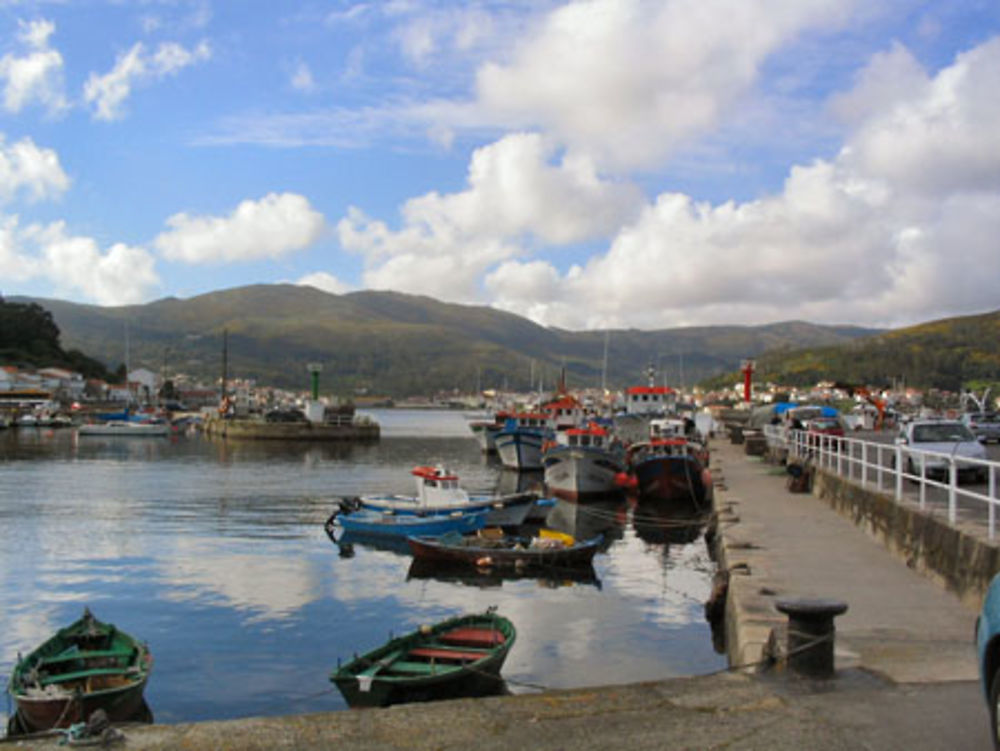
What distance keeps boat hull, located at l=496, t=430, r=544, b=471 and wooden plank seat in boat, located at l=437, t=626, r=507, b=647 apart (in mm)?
41115

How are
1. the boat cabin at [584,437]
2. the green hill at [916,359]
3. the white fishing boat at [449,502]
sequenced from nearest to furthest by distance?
1. the white fishing boat at [449,502]
2. the boat cabin at [584,437]
3. the green hill at [916,359]

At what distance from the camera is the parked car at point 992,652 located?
216 inches

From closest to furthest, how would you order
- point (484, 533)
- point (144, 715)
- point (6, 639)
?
point (144, 715), point (6, 639), point (484, 533)

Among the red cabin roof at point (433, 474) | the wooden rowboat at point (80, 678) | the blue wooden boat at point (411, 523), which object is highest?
the red cabin roof at point (433, 474)

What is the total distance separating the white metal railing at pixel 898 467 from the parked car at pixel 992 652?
212 inches

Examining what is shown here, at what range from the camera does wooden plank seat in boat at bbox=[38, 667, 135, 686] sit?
11969 mm

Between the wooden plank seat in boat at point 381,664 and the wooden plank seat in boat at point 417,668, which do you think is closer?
the wooden plank seat in boat at point 381,664

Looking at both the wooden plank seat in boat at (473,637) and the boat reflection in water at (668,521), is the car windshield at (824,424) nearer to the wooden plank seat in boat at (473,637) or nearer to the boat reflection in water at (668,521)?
the boat reflection in water at (668,521)

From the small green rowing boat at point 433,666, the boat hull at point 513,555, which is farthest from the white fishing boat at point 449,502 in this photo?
the small green rowing boat at point 433,666

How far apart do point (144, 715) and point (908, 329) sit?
689 feet

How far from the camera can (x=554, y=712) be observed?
7.44 meters

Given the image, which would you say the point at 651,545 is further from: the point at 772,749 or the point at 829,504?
the point at 772,749

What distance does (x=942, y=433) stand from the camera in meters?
23.1

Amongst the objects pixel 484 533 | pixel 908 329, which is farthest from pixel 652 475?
pixel 908 329
